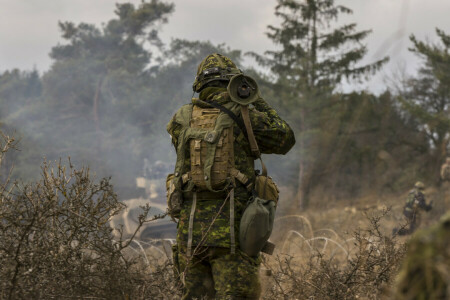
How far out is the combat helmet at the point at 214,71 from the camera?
13.5ft

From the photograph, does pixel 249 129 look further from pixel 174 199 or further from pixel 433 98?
pixel 433 98

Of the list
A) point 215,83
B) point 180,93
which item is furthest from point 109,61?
point 215,83

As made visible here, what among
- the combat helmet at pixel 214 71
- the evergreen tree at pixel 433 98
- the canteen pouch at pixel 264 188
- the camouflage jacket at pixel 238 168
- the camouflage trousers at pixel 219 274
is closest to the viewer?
the camouflage trousers at pixel 219 274

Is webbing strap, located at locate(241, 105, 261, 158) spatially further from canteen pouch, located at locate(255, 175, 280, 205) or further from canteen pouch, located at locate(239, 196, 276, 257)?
canteen pouch, located at locate(239, 196, 276, 257)

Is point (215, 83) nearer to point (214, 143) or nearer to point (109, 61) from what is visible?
point (214, 143)

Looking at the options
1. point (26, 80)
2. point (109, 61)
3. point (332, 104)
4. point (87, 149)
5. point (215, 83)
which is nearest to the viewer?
point (215, 83)

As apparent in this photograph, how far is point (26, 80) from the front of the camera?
145 feet

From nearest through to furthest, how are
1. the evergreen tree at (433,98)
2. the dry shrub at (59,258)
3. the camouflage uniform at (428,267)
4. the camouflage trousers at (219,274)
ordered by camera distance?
the camouflage uniform at (428,267), the dry shrub at (59,258), the camouflage trousers at (219,274), the evergreen tree at (433,98)

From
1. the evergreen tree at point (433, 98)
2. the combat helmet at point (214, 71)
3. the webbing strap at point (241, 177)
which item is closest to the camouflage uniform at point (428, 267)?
the webbing strap at point (241, 177)

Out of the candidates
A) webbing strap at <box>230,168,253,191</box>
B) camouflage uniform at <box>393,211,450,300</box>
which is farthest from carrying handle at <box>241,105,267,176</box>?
camouflage uniform at <box>393,211,450,300</box>

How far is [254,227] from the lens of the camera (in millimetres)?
3711

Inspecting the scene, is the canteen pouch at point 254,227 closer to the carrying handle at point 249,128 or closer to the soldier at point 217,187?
the soldier at point 217,187

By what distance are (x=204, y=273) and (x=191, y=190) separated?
1.90 feet

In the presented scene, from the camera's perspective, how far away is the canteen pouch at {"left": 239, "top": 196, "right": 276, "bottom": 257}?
12.2 feet
